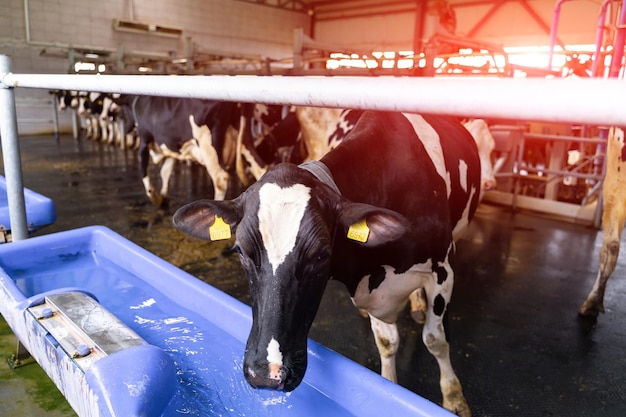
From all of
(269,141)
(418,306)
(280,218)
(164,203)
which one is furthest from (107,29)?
(280,218)

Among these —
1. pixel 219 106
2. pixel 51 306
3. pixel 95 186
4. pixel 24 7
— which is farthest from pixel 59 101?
pixel 51 306

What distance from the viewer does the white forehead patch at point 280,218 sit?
1189 mm

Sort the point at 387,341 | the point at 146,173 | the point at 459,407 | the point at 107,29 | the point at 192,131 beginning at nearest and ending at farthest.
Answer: the point at 459,407 < the point at 387,341 < the point at 192,131 < the point at 146,173 < the point at 107,29

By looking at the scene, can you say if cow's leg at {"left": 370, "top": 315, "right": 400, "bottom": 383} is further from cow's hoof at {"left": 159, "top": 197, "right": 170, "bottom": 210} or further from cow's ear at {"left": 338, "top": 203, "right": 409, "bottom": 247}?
cow's hoof at {"left": 159, "top": 197, "right": 170, "bottom": 210}

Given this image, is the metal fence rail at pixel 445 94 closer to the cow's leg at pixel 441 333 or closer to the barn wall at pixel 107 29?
the cow's leg at pixel 441 333

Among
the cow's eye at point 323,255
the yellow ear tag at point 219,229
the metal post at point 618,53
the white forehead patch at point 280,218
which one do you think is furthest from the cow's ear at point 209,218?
the metal post at point 618,53

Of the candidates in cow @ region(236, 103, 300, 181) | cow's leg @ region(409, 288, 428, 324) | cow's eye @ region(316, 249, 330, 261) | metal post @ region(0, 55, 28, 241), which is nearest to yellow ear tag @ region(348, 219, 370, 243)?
cow's eye @ region(316, 249, 330, 261)

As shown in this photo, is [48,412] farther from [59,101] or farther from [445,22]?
[59,101]

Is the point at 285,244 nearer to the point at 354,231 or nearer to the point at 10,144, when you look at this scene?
the point at 354,231

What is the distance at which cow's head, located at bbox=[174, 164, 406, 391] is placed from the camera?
115 centimetres

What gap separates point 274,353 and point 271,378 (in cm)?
6

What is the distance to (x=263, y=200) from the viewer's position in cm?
124

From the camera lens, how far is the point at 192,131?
17.0 ft

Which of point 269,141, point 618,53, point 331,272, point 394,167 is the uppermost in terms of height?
point 618,53
